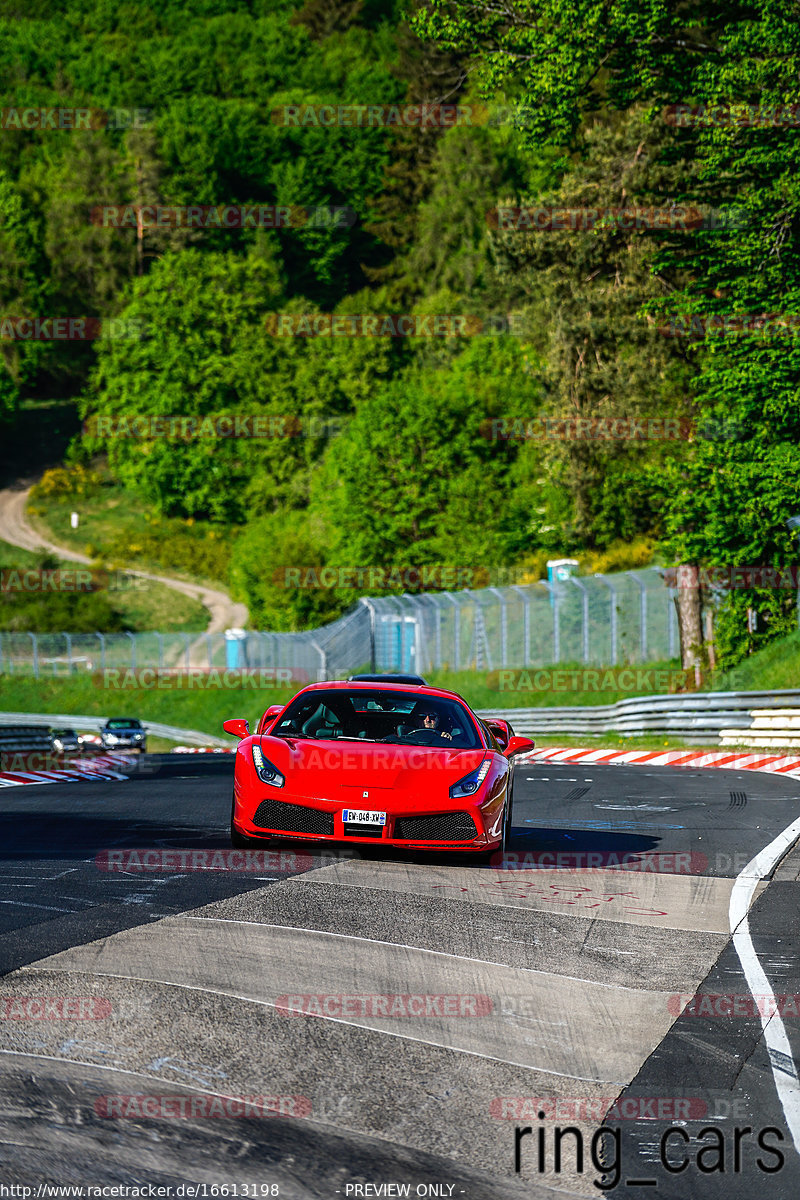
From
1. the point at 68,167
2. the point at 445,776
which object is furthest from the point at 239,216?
the point at 445,776

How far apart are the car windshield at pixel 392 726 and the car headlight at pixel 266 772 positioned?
0.60 metres

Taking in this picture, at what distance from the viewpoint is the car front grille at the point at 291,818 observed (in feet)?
33.4

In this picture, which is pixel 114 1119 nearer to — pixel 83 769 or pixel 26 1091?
pixel 26 1091

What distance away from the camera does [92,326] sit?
10694 cm

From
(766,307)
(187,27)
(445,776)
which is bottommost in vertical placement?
(445,776)

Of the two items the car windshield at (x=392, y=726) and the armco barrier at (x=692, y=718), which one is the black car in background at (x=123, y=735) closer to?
the armco barrier at (x=692, y=718)

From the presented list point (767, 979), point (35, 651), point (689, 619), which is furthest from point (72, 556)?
point (767, 979)

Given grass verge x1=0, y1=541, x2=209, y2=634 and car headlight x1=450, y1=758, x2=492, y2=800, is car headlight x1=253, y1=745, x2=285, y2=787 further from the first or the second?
grass verge x1=0, y1=541, x2=209, y2=634

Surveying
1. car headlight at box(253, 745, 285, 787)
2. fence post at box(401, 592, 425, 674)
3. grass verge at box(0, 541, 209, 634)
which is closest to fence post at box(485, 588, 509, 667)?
fence post at box(401, 592, 425, 674)

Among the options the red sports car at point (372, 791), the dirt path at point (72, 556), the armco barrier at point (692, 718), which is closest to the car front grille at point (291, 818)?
the red sports car at point (372, 791)

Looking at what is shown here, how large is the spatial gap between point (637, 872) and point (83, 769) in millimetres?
16605

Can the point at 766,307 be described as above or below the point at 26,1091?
above

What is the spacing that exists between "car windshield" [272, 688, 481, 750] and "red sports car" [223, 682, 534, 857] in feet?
0.11
